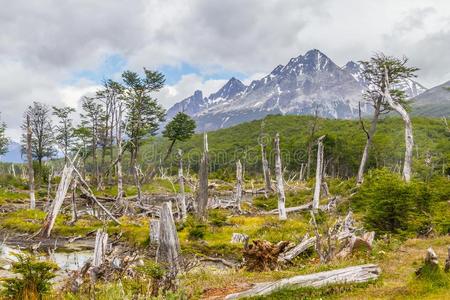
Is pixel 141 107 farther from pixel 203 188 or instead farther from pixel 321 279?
pixel 321 279

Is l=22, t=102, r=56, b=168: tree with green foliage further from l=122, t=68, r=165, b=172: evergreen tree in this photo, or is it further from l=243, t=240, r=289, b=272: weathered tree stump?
l=243, t=240, r=289, b=272: weathered tree stump

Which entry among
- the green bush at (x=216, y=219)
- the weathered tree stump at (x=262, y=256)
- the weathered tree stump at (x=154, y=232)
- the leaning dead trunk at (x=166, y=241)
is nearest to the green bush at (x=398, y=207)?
the weathered tree stump at (x=262, y=256)

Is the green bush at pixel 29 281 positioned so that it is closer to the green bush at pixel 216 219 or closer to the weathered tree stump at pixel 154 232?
the weathered tree stump at pixel 154 232

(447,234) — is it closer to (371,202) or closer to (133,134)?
(371,202)

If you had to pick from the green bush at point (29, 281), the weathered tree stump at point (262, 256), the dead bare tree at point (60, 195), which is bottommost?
the weathered tree stump at point (262, 256)

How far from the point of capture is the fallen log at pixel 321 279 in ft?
37.1

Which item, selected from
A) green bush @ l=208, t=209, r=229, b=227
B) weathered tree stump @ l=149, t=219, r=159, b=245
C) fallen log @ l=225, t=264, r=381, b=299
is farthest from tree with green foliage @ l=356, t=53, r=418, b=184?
fallen log @ l=225, t=264, r=381, b=299

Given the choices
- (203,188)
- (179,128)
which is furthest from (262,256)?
(179,128)

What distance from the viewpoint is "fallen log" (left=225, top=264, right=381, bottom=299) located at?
1130 cm

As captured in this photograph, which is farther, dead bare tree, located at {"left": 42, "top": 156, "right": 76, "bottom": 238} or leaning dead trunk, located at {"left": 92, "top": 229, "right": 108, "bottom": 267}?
dead bare tree, located at {"left": 42, "top": 156, "right": 76, "bottom": 238}

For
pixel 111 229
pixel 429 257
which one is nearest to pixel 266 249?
pixel 429 257

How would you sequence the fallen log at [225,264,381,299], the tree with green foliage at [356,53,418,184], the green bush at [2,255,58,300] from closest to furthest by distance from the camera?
1. the green bush at [2,255,58,300]
2. the fallen log at [225,264,381,299]
3. the tree with green foliage at [356,53,418,184]

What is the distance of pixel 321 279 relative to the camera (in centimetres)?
1159

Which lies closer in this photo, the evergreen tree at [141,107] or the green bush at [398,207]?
the green bush at [398,207]
